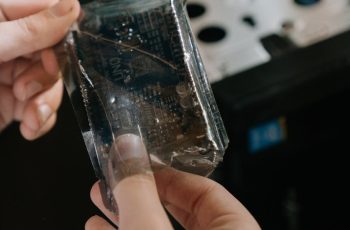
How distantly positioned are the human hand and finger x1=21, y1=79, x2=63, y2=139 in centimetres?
22

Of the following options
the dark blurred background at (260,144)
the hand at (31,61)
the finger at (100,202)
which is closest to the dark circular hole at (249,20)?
the dark blurred background at (260,144)

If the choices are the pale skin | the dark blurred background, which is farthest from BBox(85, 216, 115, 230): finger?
the dark blurred background

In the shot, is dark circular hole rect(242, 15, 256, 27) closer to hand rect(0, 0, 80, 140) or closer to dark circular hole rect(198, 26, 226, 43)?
dark circular hole rect(198, 26, 226, 43)

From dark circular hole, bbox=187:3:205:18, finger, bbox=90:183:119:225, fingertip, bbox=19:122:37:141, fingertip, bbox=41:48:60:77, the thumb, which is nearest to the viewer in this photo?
→ the thumb

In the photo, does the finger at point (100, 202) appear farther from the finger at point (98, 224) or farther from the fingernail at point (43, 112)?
the fingernail at point (43, 112)

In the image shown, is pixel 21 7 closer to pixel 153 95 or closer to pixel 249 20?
pixel 153 95

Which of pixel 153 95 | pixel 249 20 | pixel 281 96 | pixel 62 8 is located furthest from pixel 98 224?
pixel 249 20

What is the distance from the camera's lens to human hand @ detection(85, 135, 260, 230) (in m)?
0.43

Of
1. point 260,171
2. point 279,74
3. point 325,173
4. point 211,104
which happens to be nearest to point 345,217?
point 325,173

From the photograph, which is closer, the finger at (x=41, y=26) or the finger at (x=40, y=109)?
the finger at (x=41, y=26)

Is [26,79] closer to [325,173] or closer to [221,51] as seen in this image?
[221,51]

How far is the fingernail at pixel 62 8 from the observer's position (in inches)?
22.9

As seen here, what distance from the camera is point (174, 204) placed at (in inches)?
22.1

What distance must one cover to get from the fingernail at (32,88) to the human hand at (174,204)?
224mm
